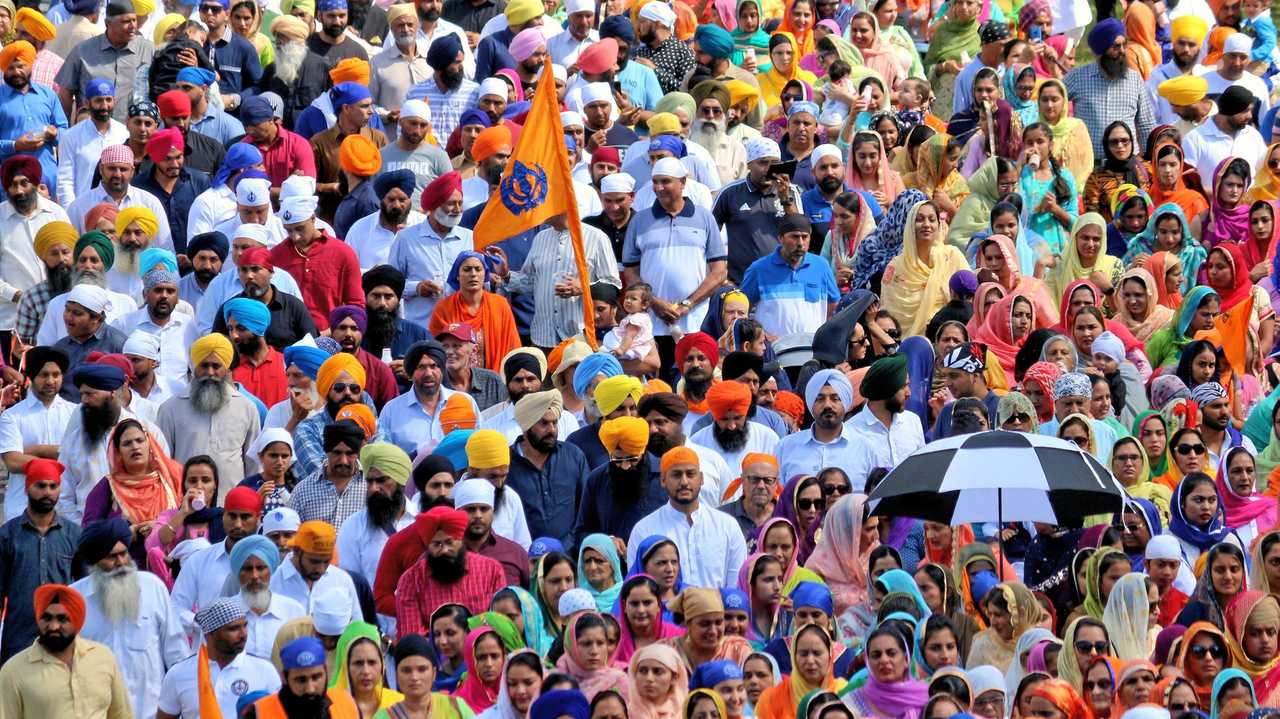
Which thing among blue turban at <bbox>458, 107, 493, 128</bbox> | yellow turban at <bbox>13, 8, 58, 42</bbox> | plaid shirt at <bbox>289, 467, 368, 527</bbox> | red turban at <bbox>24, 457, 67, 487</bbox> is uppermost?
blue turban at <bbox>458, 107, 493, 128</bbox>

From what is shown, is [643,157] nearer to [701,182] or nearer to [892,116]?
[701,182]

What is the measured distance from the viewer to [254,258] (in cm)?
1717

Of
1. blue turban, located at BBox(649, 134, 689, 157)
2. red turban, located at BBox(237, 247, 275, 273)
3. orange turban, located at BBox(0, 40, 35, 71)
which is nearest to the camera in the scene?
red turban, located at BBox(237, 247, 275, 273)

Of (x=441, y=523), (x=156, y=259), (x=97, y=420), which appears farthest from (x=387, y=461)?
(x=156, y=259)

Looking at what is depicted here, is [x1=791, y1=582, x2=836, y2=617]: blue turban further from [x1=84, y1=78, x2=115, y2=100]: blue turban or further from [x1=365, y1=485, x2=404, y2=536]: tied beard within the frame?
Result: [x1=84, y1=78, x2=115, y2=100]: blue turban

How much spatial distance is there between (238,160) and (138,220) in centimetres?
95

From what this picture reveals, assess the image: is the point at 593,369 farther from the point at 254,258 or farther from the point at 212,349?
the point at 254,258

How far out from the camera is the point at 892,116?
19984 millimetres

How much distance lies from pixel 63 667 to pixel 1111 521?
481cm

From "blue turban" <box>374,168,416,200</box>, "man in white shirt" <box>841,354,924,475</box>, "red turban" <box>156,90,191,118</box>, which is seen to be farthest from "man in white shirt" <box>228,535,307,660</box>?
"red turban" <box>156,90,191,118</box>

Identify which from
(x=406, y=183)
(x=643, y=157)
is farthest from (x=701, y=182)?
(x=406, y=183)

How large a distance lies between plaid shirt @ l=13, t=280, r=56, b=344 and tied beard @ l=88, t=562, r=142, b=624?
128 inches

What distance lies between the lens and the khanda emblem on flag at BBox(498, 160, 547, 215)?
1792cm

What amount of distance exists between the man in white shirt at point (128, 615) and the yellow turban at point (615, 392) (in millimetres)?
2537
